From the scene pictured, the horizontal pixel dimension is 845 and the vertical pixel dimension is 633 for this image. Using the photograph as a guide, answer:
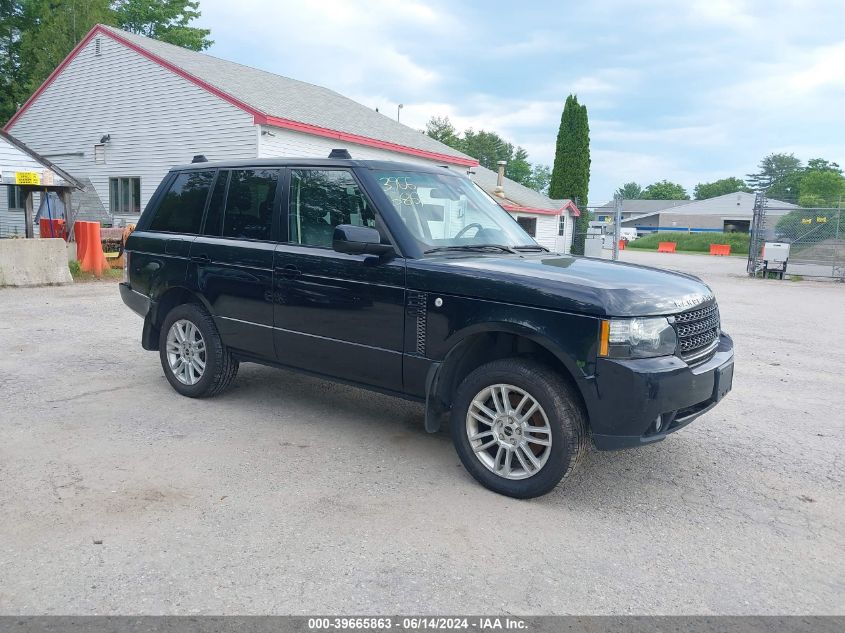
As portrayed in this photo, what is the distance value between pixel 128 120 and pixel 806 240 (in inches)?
893

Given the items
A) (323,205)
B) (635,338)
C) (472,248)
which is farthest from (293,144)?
(635,338)

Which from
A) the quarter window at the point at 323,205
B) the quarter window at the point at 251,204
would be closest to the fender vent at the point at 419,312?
the quarter window at the point at 323,205

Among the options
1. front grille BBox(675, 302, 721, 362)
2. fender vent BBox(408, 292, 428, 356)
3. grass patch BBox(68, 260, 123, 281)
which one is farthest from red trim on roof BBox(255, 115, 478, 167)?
front grille BBox(675, 302, 721, 362)

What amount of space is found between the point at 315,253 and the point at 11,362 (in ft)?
13.8

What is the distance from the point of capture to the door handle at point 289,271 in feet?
15.9

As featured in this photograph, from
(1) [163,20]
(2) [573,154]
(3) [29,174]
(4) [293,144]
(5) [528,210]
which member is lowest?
(5) [528,210]

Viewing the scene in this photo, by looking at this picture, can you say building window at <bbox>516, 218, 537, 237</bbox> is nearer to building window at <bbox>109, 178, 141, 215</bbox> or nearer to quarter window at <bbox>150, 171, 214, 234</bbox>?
building window at <bbox>109, 178, 141, 215</bbox>

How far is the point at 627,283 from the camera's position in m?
3.85

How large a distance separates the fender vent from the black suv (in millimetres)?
12

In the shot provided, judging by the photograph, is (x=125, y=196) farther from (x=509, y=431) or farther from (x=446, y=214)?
(x=509, y=431)

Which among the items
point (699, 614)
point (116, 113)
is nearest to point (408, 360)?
point (699, 614)

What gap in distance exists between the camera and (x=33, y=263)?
42.3 ft

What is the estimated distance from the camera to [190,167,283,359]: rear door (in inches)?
201

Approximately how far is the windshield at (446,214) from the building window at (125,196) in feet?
63.5
